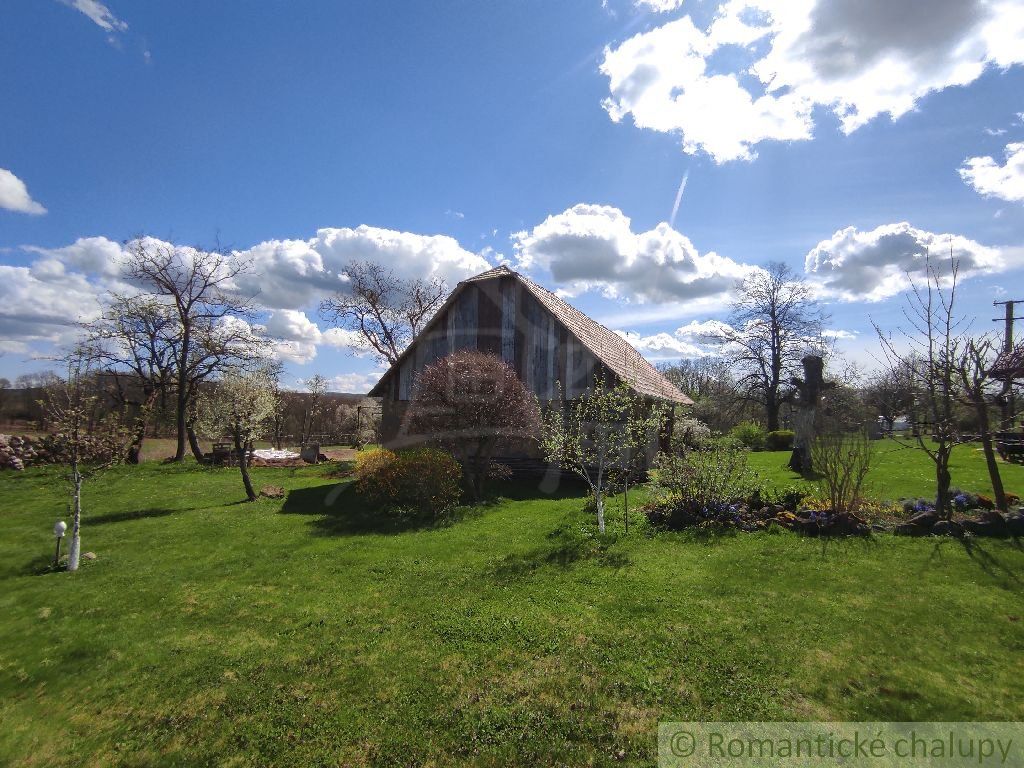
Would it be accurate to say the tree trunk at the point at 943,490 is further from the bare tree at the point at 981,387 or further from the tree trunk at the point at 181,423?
the tree trunk at the point at 181,423

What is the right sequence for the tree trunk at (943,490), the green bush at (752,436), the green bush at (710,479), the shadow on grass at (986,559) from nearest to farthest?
the shadow on grass at (986,559) < the tree trunk at (943,490) < the green bush at (710,479) < the green bush at (752,436)

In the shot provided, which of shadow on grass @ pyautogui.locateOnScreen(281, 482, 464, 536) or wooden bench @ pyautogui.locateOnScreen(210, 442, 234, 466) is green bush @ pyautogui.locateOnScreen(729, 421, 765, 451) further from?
wooden bench @ pyautogui.locateOnScreen(210, 442, 234, 466)

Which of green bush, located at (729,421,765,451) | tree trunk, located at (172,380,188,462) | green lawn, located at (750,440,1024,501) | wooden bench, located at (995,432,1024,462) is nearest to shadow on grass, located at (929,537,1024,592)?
green lawn, located at (750,440,1024,501)

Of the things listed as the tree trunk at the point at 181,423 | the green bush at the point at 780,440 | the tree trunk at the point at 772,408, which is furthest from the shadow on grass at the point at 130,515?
the tree trunk at the point at 772,408

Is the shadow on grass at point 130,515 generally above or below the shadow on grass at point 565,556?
below

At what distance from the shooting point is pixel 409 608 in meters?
5.84

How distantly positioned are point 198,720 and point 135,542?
291 inches

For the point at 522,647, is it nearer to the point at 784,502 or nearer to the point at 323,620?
the point at 323,620

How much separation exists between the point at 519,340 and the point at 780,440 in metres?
17.4

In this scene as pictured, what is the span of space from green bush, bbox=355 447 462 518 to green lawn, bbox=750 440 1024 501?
8238 mm

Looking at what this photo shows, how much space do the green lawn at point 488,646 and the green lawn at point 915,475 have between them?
12.6ft

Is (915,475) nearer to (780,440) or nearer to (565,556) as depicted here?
(565,556)

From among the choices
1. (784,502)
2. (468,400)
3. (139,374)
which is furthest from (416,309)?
(784,502)

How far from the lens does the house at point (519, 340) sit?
579 inches
